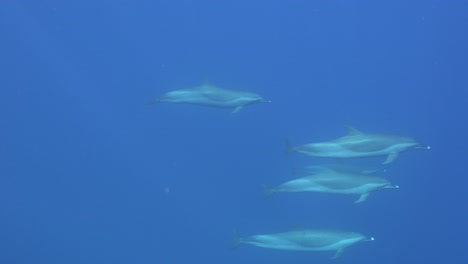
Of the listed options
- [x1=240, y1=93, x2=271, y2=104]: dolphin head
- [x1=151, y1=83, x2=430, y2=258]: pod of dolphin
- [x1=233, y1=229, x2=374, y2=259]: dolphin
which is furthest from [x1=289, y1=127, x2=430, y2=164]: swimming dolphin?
[x1=240, y1=93, x2=271, y2=104]: dolphin head

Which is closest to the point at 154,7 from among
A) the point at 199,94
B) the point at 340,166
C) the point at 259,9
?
the point at 259,9

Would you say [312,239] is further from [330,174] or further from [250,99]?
[250,99]

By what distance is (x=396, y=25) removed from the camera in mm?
14000

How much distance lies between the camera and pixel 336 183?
324 inches

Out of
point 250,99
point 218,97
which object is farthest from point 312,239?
point 218,97

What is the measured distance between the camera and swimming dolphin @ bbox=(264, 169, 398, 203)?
817 centimetres

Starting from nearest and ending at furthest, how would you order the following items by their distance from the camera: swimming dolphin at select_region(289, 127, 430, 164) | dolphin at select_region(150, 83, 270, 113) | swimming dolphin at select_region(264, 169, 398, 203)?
swimming dolphin at select_region(289, 127, 430, 164), swimming dolphin at select_region(264, 169, 398, 203), dolphin at select_region(150, 83, 270, 113)

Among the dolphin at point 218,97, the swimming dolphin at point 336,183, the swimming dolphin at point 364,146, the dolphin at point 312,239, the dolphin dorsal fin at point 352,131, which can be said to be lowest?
the dolphin at point 312,239

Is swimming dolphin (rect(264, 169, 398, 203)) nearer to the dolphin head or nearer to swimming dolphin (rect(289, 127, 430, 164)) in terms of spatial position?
swimming dolphin (rect(289, 127, 430, 164))

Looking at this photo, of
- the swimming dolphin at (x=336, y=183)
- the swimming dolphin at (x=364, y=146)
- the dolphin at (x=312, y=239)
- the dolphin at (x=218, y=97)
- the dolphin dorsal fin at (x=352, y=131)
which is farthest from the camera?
the dolphin at (x=218, y=97)

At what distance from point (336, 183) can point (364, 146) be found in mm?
682

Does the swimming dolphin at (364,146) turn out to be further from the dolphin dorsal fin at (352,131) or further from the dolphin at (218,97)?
the dolphin at (218,97)

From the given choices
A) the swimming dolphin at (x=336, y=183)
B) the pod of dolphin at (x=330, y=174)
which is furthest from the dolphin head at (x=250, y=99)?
the swimming dolphin at (x=336, y=183)

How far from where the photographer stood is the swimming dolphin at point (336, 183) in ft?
26.8
